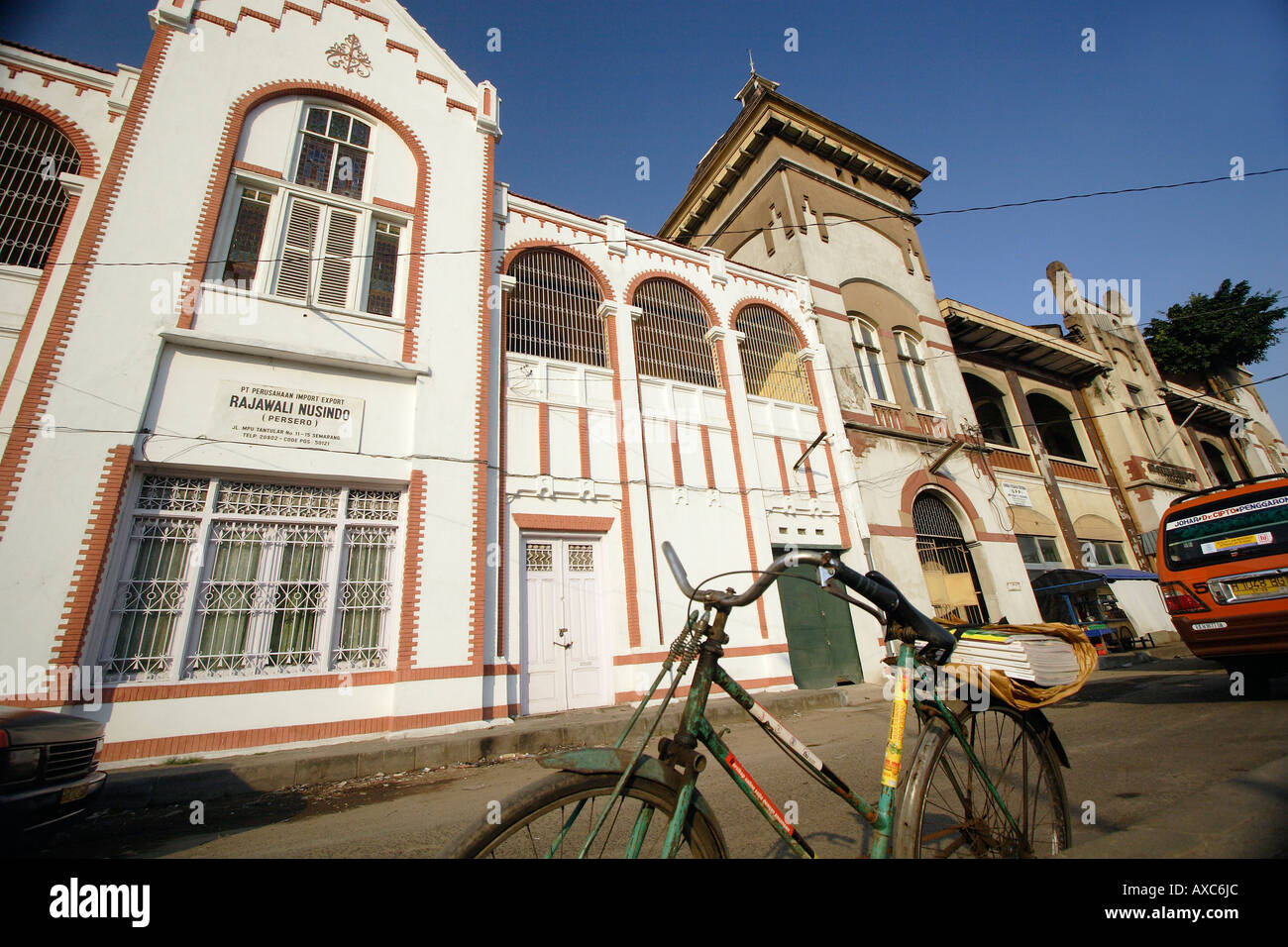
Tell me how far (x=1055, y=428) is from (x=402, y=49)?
24212 millimetres

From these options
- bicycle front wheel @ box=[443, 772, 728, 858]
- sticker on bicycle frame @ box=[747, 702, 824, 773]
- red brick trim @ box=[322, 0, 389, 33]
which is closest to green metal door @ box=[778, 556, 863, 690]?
sticker on bicycle frame @ box=[747, 702, 824, 773]

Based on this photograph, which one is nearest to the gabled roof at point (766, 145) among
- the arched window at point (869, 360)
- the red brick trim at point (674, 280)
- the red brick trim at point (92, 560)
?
the arched window at point (869, 360)

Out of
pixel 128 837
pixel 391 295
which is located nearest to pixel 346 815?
pixel 128 837

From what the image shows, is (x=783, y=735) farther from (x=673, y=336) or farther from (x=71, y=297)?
(x=673, y=336)

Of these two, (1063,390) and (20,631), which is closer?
(20,631)

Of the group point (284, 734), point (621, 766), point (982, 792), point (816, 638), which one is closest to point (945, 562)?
point (816, 638)

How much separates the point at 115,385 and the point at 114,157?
3.63 metres

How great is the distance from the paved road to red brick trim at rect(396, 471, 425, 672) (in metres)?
1.76

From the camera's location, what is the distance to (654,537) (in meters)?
9.77
